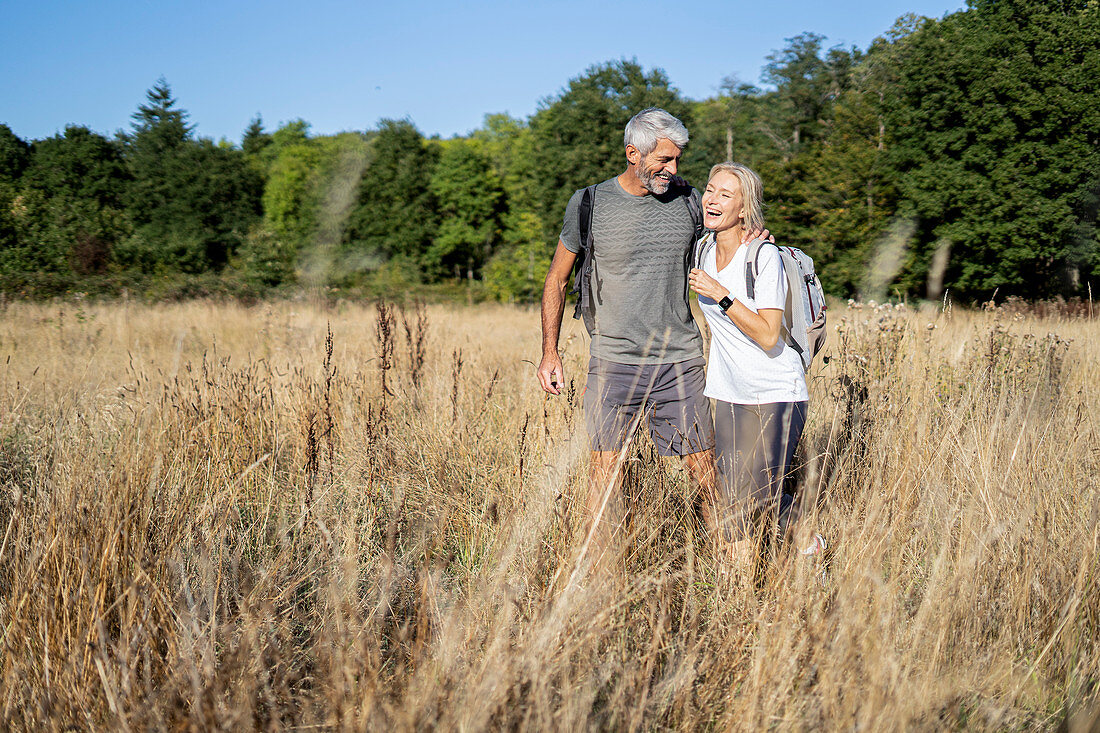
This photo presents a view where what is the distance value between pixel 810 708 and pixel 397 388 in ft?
11.8

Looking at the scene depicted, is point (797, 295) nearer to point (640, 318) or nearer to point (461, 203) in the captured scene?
point (640, 318)

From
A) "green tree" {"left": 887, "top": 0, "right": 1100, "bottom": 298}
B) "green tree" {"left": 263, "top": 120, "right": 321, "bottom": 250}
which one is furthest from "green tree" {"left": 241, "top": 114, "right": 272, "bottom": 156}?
"green tree" {"left": 887, "top": 0, "right": 1100, "bottom": 298}

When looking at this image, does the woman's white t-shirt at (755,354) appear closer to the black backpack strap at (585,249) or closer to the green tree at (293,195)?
the black backpack strap at (585,249)

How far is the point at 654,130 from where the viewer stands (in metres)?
2.54

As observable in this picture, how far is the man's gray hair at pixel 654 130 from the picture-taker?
2.54m

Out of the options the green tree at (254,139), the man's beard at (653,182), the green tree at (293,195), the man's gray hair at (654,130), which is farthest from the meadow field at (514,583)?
the green tree at (254,139)

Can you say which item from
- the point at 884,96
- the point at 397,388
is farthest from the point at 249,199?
the point at 397,388

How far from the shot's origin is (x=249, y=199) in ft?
152

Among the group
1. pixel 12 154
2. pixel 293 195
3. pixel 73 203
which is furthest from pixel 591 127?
pixel 12 154

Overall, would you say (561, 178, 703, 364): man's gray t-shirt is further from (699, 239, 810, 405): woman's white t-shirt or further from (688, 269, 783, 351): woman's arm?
(688, 269, 783, 351): woman's arm

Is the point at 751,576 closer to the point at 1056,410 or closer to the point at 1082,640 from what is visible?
the point at 1082,640

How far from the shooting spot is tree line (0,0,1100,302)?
19625 millimetres

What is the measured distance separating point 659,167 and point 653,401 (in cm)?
98

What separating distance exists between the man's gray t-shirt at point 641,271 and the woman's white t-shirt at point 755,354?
0.17 metres
